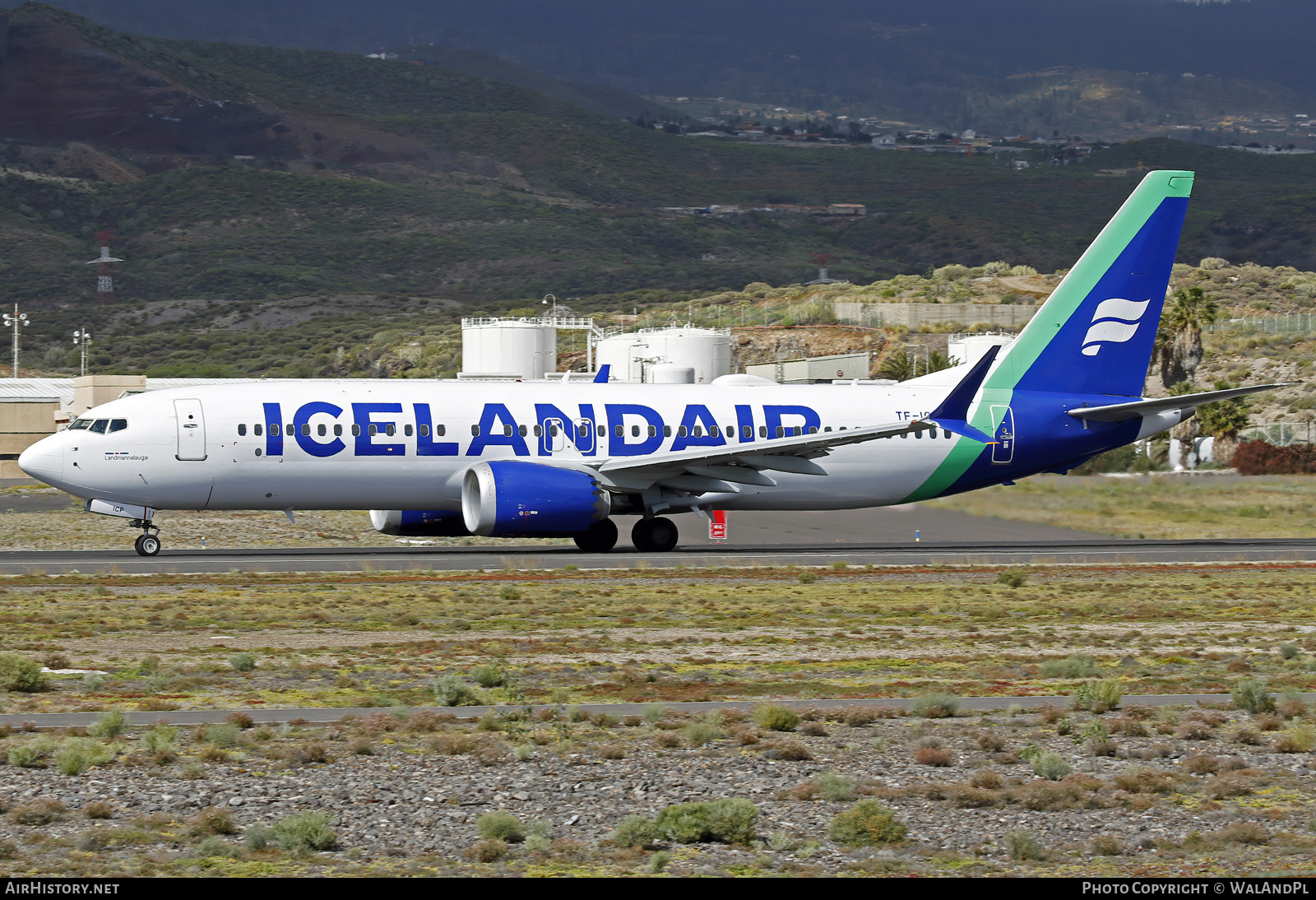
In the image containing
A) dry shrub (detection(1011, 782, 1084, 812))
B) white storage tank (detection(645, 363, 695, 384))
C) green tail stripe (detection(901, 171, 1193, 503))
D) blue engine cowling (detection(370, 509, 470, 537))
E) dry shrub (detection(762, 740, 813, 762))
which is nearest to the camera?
dry shrub (detection(1011, 782, 1084, 812))

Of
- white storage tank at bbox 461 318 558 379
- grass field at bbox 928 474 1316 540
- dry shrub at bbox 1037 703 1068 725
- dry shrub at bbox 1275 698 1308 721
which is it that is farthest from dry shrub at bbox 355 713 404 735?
white storage tank at bbox 461 318 558 379

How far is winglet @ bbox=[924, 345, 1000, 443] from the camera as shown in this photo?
3797 cm

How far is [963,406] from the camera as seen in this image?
3903cm

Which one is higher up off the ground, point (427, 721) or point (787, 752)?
point (427, 721)

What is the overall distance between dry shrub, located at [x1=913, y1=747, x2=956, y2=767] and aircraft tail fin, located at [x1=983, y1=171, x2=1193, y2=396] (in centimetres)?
2796

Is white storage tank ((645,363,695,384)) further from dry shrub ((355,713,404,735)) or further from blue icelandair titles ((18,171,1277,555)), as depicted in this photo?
dry shrub ((355,713,404,735))

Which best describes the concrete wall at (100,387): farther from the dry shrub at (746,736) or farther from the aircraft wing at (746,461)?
the dry shrub at (746,736)

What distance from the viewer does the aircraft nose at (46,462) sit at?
34469 mm

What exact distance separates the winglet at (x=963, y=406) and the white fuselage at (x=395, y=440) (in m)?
1.05

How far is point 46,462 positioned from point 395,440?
7.29 metres

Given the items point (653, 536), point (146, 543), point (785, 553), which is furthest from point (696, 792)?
point (785, 553)

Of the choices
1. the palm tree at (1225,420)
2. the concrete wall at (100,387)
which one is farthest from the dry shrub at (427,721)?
the palm tree at (1225,420)

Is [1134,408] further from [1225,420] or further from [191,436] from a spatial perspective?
[1225,420]

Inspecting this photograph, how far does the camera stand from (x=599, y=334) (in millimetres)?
109625
